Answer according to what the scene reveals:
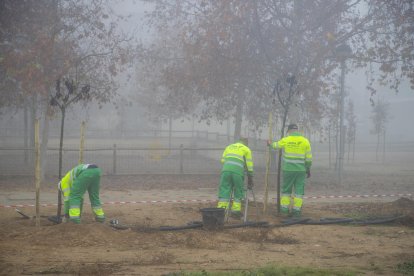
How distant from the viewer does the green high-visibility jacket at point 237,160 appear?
10.3 meters

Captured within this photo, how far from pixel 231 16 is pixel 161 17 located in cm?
500

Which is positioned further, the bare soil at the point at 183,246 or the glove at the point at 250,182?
the glove at the point at 250,182

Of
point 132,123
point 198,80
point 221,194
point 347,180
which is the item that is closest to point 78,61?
point 198,80

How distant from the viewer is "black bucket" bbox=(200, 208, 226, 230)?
9.01 meters

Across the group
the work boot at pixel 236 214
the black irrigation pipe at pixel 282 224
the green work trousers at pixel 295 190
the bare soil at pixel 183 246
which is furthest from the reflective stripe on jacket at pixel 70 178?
the green work trousers at pixel 295 190

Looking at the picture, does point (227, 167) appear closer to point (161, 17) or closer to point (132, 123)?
point (161, 17)

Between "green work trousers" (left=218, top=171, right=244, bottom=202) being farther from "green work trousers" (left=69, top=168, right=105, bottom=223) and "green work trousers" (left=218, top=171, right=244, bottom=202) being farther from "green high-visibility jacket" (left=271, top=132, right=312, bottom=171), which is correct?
"green work trousers" (left=69, top=168, right=105, bottom=223)

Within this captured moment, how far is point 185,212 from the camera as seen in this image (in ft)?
36.5

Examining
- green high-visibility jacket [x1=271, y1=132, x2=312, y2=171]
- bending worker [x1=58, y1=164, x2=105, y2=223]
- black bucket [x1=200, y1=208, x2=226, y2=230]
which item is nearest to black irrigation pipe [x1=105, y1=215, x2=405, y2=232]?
black bucket [x1=200, y1=208, x2=226, y2=230]

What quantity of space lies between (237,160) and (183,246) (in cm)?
300

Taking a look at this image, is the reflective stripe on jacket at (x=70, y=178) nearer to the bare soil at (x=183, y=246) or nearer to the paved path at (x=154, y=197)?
the bare soil at (x=183, y=246)

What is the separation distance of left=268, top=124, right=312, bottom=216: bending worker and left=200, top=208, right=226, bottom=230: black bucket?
222cm

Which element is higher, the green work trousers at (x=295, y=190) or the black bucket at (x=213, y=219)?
the green work trousers at (x=295, y=190)

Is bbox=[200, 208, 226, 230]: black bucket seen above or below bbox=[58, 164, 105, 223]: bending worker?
below
